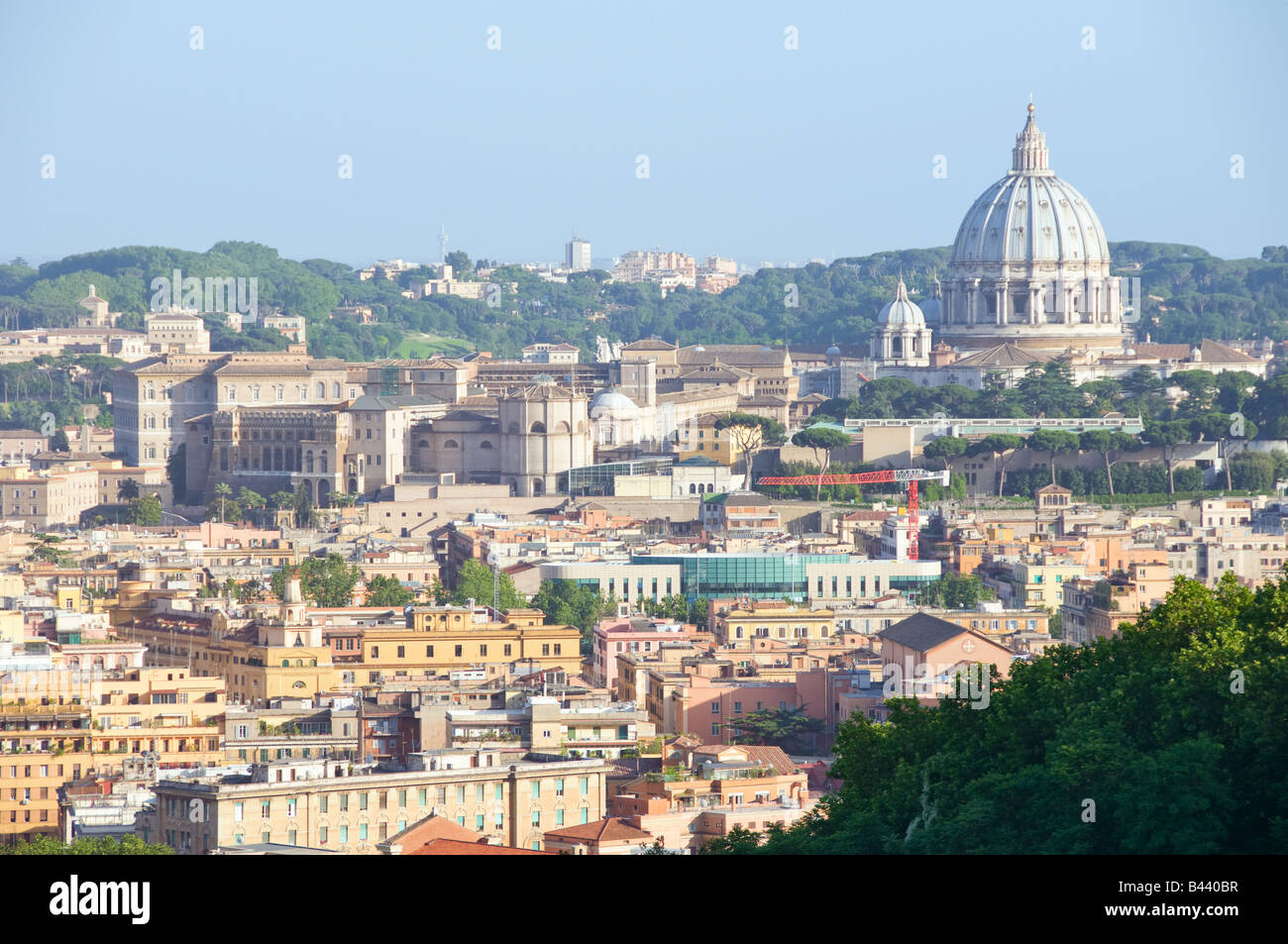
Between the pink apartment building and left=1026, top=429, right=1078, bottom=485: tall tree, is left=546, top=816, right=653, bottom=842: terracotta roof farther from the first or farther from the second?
left=1026, top=429, right=1078, bottom=485: tall tree

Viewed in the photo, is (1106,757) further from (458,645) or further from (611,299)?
(611,299)

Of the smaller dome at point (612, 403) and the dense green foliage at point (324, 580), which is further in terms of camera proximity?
the smaller dome at point (612, 403)

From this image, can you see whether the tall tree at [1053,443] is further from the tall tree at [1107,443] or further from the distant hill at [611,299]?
the distant hill at [611,299]

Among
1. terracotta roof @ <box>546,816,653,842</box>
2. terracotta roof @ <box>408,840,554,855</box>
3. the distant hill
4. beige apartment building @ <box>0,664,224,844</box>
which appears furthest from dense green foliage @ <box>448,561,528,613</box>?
the distant hill

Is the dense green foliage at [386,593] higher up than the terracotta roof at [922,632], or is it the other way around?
the terracotta roof at [922,632]

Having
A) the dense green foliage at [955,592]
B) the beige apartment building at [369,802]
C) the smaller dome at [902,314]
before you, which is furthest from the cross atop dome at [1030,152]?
the beige apartment building at [369,802]
